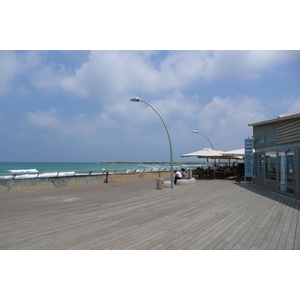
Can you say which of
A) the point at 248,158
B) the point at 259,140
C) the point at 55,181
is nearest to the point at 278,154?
the point at 259,140

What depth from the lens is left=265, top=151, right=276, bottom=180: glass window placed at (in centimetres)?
1266

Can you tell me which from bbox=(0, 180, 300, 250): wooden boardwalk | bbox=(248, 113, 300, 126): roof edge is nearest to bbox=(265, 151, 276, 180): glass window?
bbox=(248, 113, 300, 126): roof edge

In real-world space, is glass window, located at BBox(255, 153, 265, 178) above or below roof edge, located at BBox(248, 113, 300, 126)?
below

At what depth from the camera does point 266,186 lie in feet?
45.5

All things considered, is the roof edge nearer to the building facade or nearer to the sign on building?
the building facade

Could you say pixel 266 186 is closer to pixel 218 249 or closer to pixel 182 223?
pixel 182 223

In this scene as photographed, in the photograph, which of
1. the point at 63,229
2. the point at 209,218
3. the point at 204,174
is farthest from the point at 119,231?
the point at 204,174

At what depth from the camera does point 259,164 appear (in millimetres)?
15359

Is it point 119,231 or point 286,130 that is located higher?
point 286,130

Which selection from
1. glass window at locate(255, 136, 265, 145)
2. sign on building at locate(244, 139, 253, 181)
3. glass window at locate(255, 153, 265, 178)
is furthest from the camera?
sign on building at locate(244, 139, 253, 181)

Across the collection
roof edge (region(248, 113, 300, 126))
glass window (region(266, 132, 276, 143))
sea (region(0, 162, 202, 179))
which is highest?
roof edge (region(248, 113, 300, 126))

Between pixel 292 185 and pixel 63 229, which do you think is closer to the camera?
pixel 63 229

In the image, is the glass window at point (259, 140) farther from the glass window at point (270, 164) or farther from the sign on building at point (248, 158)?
the glass window at point (270, 164)
